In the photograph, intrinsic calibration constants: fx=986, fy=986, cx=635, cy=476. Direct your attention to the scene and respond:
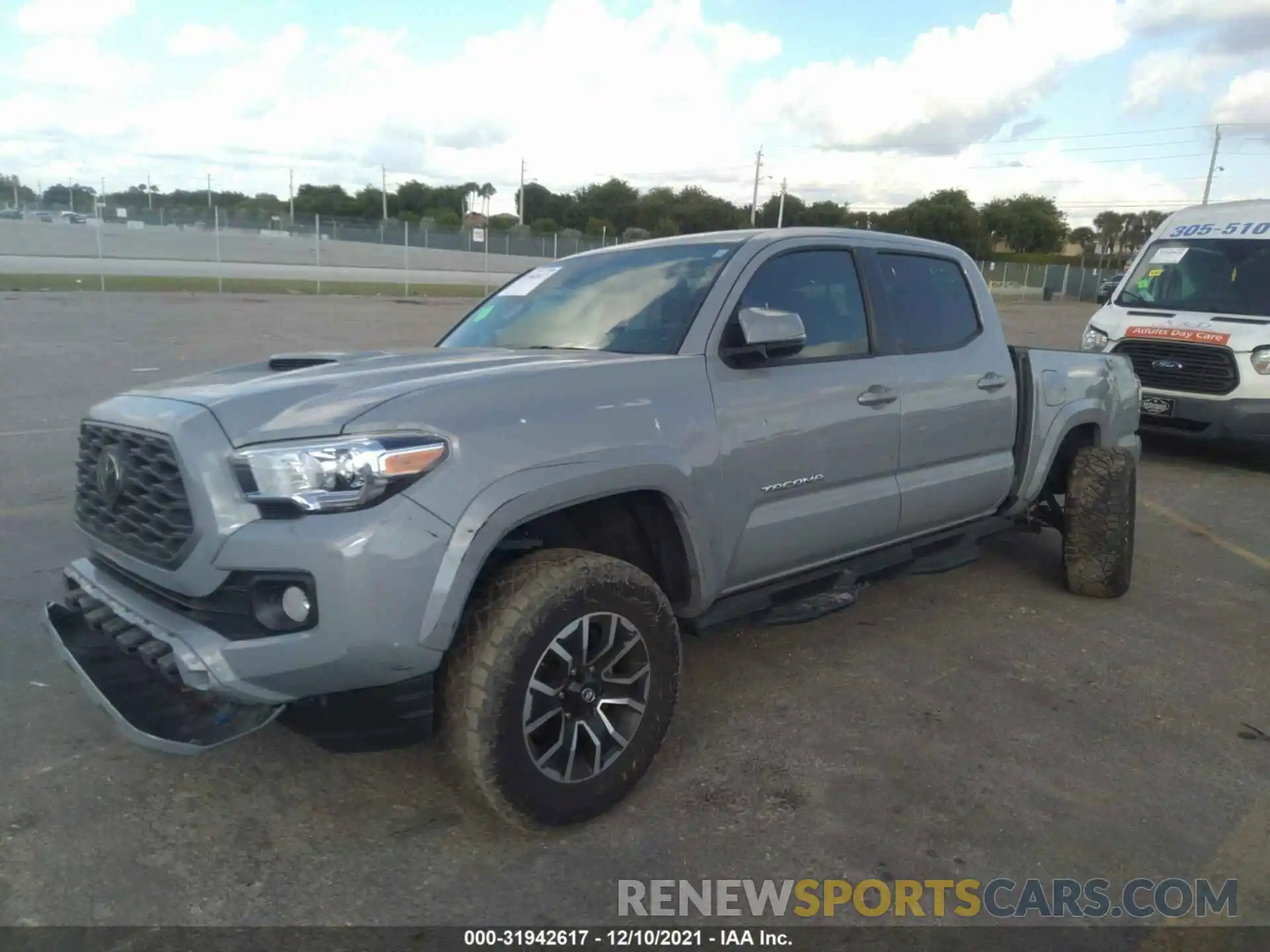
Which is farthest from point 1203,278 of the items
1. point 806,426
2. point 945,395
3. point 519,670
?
point 519,670

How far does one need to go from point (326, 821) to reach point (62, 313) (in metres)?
19.1

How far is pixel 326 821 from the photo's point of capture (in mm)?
Result: 3041

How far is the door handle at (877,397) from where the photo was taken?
13.2ft

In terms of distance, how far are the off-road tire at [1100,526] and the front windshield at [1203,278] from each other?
5226mm

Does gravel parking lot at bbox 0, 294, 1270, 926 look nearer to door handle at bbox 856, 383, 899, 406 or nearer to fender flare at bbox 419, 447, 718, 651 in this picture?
fender flare at bbox 419, 447, 718, 651

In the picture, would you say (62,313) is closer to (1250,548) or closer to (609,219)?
(1250,548)

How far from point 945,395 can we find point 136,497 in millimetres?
3288

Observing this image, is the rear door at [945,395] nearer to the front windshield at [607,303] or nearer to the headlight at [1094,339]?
the front windshield at [607,303]

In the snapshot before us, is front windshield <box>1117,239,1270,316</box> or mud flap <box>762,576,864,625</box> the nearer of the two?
mud flap <box>762,576,864,625</box>

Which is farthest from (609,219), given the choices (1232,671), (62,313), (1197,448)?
(1232,671)

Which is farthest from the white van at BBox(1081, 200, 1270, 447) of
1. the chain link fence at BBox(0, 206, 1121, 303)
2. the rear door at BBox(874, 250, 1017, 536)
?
the chain link fence at BBox(0, 206, 1121, 303)

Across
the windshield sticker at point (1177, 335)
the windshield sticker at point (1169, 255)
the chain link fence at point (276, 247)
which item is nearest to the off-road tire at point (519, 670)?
the windshield sticker at point (1177, 335)

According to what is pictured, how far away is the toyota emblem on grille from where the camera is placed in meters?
3.00

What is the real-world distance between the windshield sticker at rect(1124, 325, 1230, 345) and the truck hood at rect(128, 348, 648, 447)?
7.47 m
